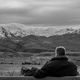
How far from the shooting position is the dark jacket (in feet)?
23.5

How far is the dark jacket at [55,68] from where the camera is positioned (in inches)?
282

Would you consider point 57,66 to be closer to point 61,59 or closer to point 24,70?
point 61,59

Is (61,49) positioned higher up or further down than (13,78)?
higher up

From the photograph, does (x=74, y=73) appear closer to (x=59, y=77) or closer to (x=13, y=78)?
(x=59, y=77)

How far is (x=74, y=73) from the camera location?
750cm

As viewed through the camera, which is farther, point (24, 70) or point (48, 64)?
point (24, 70)

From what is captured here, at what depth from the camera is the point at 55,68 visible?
23.7 ft

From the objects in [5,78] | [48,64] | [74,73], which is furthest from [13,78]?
[74,73]

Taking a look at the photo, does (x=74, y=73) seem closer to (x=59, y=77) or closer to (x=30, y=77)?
(x=59, y=77)

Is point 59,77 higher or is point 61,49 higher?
point 61,49

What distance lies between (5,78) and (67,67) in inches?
53.2

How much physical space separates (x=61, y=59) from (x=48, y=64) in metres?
0.30

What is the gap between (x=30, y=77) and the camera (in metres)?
7.21

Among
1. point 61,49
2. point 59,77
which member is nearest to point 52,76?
point 59,77
